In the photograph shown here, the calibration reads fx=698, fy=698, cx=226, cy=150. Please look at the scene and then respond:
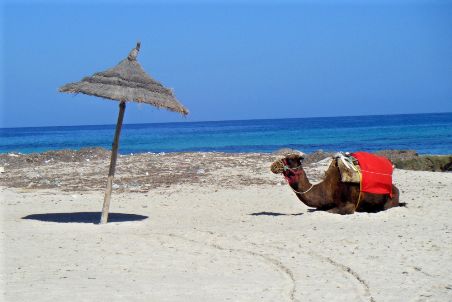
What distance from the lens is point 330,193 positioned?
41.4 feet

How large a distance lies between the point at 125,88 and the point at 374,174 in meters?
4.63

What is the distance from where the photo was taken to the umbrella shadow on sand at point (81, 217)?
40.0 ft

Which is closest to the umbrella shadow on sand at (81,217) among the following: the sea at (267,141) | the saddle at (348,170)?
the saddle at (348,170)

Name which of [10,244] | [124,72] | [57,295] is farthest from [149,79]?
[57,295]

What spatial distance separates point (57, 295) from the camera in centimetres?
703

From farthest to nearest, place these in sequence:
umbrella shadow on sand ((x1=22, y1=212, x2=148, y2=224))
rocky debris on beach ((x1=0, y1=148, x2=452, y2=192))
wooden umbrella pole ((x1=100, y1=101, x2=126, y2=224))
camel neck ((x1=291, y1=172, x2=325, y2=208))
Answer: rocky debris on beach ((x1=0, y1=148, x2=452, y2=192)) < camel neck ((x1=291, y1=172, x2=325, y2=208)) < umbrella shadow on sand ((x1=22, y1=212, x2=148, y2=224)) < wooden umbrella pole ((x1=100, y1=101, x2=126, y2=224))

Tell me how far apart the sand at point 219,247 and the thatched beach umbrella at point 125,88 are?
1569 mm

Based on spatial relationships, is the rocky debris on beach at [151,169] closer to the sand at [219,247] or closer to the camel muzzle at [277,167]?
the sand at [219,247]

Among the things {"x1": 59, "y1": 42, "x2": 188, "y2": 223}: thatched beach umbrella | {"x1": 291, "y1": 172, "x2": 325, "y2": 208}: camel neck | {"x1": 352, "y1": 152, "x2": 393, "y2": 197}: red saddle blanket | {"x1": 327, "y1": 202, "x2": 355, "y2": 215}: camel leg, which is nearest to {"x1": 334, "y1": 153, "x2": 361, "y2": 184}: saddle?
{"x1": 352, "y1": 152, "x2": 393, "y2": 197}: red saddle blanket

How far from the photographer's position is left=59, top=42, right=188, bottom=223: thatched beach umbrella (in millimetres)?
11047

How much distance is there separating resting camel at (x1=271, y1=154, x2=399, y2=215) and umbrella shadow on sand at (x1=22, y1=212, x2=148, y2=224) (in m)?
2.76

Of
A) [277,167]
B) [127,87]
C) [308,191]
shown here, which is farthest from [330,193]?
[127,87]

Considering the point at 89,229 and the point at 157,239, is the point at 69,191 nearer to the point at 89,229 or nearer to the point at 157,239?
Answer: the point at 89,229

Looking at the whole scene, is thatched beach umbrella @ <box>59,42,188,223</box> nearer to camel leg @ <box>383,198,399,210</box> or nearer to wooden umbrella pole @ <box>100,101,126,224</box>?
wooden umbrella pole @ <box>100,101,126,224</box>
